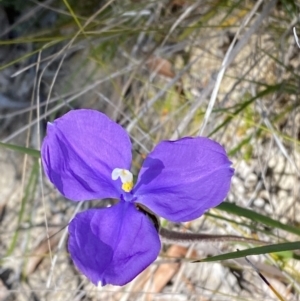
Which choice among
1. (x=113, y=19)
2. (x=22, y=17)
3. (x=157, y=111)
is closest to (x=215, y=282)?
(x=157, y=111)

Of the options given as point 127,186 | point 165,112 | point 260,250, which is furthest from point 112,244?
point 165,112

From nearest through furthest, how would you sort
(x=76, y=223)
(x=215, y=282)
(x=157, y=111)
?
(x=76, y=223)
(x=215, y=282)
(x=157, y=111)

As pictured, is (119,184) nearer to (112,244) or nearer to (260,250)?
(112,244)

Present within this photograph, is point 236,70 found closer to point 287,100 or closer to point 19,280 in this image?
point 287,100

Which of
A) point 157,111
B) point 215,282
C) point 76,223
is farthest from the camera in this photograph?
point 157,111

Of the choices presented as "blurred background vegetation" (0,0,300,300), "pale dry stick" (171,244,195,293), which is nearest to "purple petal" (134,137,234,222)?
"blurred background vegetation" (0,0,300,300)

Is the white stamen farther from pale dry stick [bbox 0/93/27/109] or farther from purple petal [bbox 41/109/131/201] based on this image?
pale dry stick [bbox 0/93/27/109]
